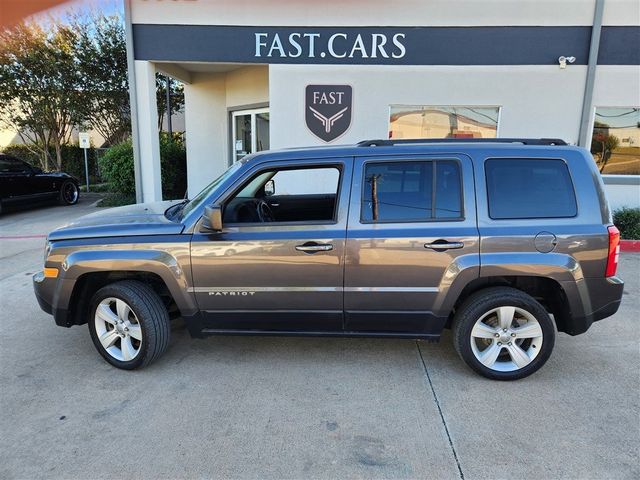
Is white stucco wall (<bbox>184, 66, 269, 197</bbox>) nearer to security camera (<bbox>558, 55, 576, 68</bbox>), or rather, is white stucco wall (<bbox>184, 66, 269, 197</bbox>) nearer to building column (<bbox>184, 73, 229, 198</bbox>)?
building column (<bbox>184, 73, 229, 198</bbox>)

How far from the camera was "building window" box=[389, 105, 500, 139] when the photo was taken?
853cm

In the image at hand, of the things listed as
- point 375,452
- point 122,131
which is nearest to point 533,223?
point 375,452

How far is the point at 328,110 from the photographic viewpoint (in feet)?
27.8

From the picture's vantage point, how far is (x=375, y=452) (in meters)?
2.67

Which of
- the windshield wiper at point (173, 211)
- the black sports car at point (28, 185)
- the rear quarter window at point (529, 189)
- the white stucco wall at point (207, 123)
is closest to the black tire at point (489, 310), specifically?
the rear quarter window at point (529, 189)

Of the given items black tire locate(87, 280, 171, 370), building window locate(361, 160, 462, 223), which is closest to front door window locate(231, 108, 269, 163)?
black tire locate(87, 280, 171, 370)

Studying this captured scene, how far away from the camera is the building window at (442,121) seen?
28.0 ft

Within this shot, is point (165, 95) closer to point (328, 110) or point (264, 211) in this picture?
point (328, 110)

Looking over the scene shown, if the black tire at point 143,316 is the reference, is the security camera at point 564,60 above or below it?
above

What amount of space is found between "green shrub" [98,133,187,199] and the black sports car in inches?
71.8

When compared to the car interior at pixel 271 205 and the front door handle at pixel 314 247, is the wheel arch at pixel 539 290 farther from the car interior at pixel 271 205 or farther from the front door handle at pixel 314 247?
the car interior at pixel 271 205

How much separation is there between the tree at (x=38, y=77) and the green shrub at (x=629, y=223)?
1665cm

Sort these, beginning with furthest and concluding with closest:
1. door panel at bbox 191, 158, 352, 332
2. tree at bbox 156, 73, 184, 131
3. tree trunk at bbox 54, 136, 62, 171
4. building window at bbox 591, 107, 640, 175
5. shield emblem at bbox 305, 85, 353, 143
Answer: tree at bbox 156, 73, 184, 131, tree trunk at bbox 54, 136, 62, 171, shield emblem at bbox 305, 85, 353, 143, building window at bbox 591, 107, 640, 175, door panel at bbox 191, 158, 352, 332

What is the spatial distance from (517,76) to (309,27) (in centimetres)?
402
